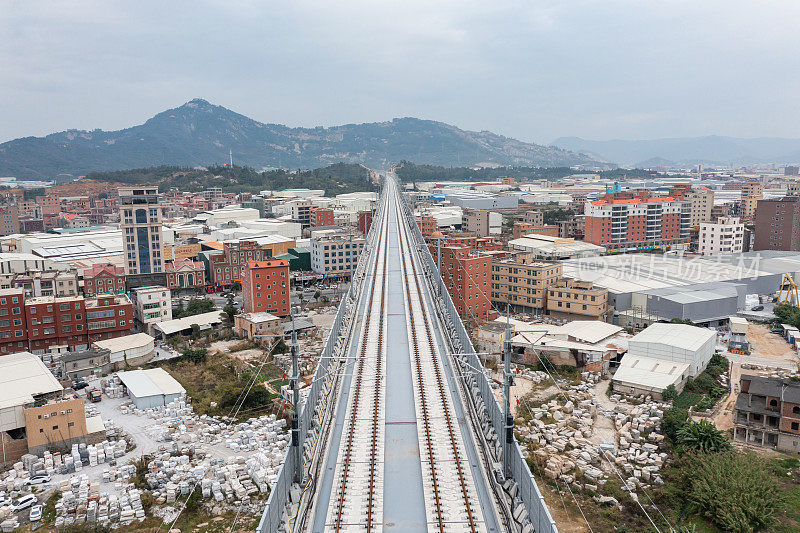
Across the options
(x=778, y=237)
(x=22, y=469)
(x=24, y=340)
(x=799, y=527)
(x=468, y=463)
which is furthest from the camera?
(x=778, y=237)

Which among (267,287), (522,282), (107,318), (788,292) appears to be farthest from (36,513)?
(788,292)

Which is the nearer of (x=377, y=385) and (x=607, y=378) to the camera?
(x=377, y=385)

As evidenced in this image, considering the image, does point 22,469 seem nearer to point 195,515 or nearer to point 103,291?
point 195,515

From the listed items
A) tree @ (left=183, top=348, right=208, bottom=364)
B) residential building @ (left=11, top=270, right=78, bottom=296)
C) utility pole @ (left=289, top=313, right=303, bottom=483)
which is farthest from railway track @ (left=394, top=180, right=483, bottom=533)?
residential building @ (left=11, top=270, right=78, bottom=296)

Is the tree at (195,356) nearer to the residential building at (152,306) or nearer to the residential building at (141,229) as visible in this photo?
the residential building at (152,306)

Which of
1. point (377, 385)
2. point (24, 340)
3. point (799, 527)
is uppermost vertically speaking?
point (377, 385)

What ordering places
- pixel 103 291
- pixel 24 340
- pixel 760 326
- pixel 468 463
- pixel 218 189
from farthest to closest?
pixel 218 189
pixel 103 291
pixel 760 326
pixel 24 340
pixel 468 463

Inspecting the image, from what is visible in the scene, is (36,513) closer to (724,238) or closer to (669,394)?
(669,394)

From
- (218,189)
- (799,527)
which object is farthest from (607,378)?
(218,189)
